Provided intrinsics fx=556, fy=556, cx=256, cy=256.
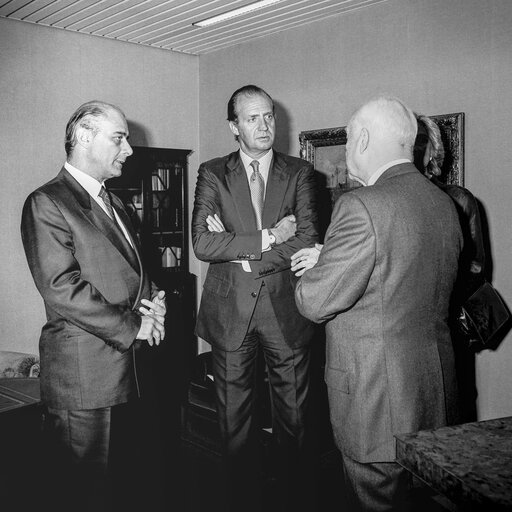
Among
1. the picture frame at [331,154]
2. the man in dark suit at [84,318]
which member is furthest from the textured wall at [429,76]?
the man in dark suit at [84,318]

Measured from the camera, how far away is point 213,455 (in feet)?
12.8

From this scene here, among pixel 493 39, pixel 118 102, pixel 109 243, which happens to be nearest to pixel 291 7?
pixel 493 39

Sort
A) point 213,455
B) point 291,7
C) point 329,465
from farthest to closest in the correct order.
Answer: point 291,7
point 213,455
point 329,465

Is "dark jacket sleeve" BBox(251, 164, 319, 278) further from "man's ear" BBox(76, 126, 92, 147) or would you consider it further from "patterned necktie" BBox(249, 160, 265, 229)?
"man's ear" BBox(76, 126, 92, 147)

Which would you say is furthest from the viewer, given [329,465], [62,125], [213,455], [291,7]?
[62,125]

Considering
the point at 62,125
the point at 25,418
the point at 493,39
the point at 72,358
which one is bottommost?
the point at 25,418

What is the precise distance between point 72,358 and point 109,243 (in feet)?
1.65

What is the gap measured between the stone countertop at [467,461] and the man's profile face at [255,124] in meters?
2.30

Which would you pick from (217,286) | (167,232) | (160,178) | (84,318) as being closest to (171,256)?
(167,232)

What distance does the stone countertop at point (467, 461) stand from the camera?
0.95 m

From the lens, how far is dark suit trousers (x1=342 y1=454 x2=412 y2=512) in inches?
74.5

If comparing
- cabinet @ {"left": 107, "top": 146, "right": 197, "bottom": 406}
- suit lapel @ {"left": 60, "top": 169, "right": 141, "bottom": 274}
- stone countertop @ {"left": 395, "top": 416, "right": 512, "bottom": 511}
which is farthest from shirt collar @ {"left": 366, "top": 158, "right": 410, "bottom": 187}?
cabinet @ {"left": 107, "top": 146, "right": 197, "bottom": 406}

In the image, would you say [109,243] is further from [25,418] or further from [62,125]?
[62,125]

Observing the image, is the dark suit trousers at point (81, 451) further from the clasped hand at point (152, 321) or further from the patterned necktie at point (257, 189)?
the patterned necktie at point (257, 189)
